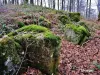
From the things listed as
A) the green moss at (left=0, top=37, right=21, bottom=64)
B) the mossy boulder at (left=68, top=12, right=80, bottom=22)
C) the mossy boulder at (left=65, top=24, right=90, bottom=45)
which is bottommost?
the mossy boulder at (left=65, top=24, right=90, bottom=45)

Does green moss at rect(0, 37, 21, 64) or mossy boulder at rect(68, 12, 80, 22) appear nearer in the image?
green moss at rect(0, 37, 21, 64)

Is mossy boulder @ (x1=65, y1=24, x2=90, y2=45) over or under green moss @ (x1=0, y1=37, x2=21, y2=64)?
under

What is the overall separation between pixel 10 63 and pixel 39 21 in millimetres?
7627

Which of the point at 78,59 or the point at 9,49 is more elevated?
the point at 9,49

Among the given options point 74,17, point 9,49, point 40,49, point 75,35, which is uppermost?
point 74,17

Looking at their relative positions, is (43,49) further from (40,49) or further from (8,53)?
(8,53)

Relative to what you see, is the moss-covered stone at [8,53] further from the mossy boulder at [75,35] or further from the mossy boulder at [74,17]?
the mossy boulder at [74,17]

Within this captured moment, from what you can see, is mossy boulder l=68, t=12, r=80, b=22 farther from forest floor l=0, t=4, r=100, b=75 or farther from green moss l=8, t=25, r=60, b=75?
green moss l=8, t=25, r=60, b=75

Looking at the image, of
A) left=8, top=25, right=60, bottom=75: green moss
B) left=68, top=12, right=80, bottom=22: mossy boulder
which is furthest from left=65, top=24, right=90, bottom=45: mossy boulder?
left=68, top=12, right=80, bottom=22: mossy boulder

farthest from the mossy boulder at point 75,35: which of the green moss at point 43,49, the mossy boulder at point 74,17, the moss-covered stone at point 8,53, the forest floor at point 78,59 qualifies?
the moss-covered stone at point 8,53

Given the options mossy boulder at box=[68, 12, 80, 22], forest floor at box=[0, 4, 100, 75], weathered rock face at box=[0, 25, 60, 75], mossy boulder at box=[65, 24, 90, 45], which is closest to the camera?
weathered rock face at box=[0, 25, 60, 75]

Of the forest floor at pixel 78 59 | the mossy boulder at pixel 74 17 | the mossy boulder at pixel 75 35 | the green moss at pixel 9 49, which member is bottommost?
the forest floor at pixel 78 59

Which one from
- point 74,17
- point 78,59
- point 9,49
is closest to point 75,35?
point 78,59

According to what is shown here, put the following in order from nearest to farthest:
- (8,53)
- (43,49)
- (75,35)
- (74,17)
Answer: (8,53) < (43,49) < (75,35) < (74,17)
